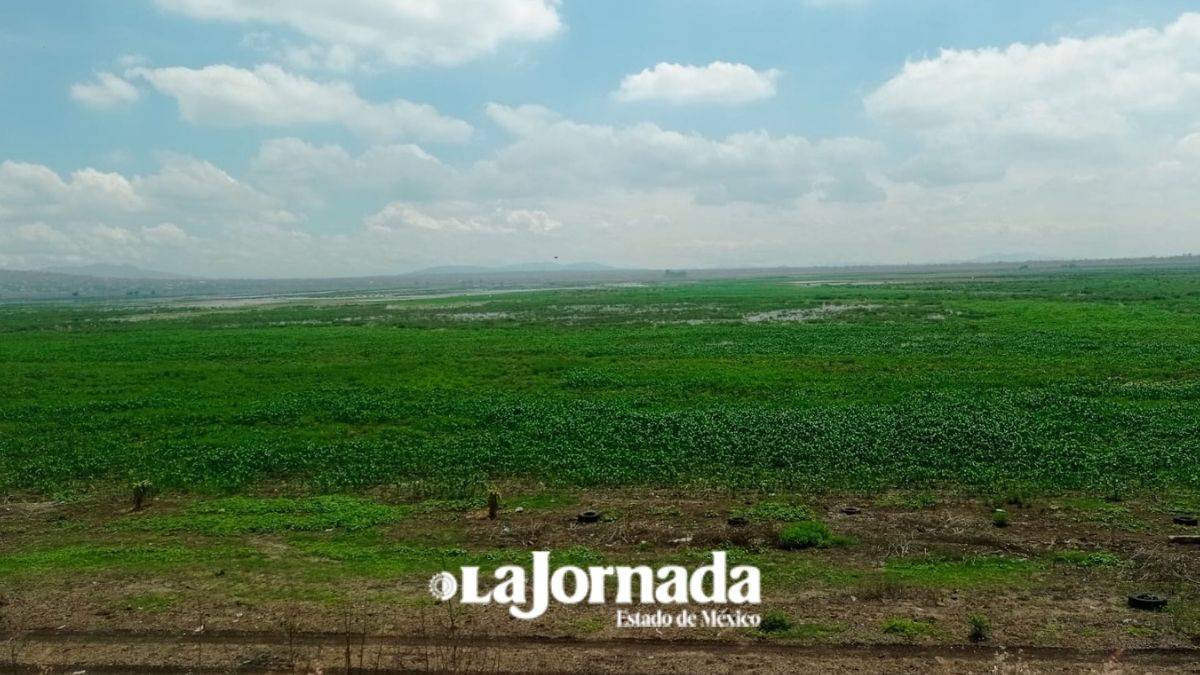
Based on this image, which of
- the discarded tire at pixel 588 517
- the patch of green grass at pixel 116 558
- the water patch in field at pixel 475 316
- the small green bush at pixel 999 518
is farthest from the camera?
the water patch in field at pixel 475 316

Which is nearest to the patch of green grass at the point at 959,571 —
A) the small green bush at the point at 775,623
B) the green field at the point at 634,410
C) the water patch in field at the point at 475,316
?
the small green bush at the point at 775,623

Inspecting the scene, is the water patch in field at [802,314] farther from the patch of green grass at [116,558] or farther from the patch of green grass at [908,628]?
the patch of green grass at [116,558]

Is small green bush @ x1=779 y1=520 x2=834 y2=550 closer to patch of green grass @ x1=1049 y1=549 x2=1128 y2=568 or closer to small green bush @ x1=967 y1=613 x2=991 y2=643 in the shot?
small green bush @ x1=967 y1=613 x2=991 y2=643

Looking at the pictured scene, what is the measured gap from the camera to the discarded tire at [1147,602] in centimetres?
1027

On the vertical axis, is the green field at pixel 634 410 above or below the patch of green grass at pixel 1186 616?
above

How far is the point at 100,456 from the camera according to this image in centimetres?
2091

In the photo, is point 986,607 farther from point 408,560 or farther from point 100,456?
point 100,456

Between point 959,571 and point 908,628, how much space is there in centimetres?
267

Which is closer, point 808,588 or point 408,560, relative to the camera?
point 808,588

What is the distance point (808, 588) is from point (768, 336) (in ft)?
109

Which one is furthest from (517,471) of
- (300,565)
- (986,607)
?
(986,607)

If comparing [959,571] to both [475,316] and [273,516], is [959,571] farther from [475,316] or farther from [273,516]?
[475,316]

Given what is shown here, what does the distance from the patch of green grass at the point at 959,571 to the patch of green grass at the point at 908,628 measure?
150 cm

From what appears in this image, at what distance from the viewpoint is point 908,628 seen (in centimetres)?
980
